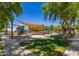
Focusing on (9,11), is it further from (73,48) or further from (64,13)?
(73,48)

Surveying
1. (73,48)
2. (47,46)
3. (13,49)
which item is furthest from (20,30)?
(73,48)

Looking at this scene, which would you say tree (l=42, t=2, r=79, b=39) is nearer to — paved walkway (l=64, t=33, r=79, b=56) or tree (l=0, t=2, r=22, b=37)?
paved walkway (l=64, t=33, r=79, b=56)

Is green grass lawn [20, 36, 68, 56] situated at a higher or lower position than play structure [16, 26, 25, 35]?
lower

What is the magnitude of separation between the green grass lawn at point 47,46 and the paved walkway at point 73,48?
78 millimetres

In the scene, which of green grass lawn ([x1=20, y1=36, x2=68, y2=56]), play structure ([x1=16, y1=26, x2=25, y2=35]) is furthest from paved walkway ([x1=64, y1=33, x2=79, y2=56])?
play structure ([x1=16, y1=26, x2=25, y2=35])

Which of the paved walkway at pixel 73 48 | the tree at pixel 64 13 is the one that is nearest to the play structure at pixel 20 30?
the tree at pixel 64 13

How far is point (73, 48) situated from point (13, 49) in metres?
0.93

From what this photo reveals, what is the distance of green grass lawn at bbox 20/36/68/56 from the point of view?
12.6 ft

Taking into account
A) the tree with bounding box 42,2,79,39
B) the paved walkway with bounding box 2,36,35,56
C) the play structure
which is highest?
the tree with bounding box 42,2,79,39

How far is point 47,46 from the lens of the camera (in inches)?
155

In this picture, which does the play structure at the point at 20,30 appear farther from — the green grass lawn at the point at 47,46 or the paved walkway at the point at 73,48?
the paved walkway at the point at 73,48

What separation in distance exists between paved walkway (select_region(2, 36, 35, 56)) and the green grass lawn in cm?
8

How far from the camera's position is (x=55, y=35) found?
3.90 meters

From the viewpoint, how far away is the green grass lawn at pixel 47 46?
385 cm
